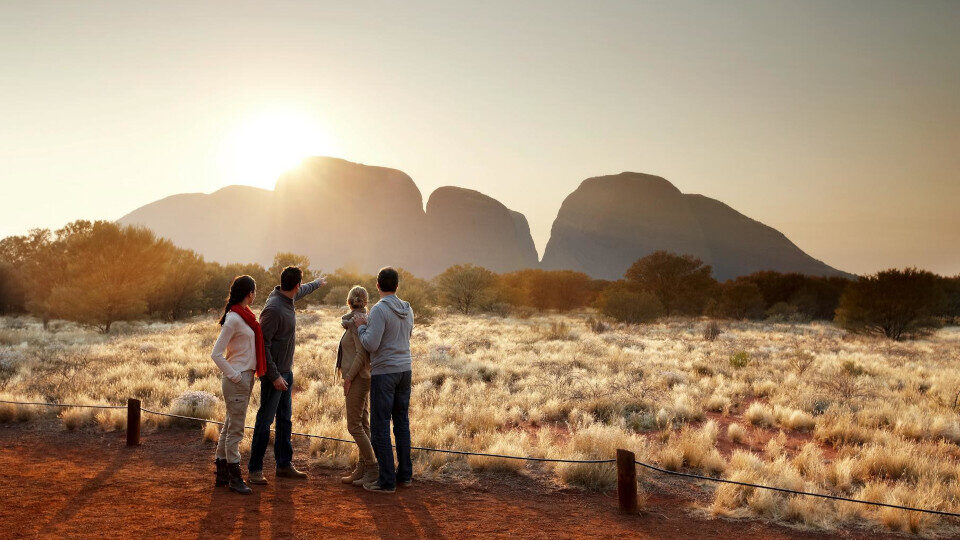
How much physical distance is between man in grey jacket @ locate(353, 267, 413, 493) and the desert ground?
141cm

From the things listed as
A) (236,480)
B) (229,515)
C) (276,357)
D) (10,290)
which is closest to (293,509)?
(229,515)

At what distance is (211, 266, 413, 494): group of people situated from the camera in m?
5.45

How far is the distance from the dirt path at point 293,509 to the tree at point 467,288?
39372mm

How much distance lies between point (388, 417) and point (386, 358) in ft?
2.06

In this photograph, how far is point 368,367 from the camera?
586cm

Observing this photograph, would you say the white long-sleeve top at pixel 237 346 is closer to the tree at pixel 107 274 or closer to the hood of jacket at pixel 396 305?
the hood of jacket at pixel 396 305

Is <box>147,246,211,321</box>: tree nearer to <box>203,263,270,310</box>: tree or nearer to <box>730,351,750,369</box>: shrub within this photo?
<box>203,263,270,310</box>: tree

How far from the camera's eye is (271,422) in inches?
233

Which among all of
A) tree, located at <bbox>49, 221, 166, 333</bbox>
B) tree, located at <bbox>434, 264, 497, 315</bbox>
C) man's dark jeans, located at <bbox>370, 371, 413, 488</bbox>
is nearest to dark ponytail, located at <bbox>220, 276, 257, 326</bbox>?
man's dark jeans, located at <bbox>370, 371, 413, 488</bbox>

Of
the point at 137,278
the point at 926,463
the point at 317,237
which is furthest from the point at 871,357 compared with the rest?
the point at 317,237

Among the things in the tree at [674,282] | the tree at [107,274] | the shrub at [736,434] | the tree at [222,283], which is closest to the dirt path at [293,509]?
the shrub at [736,434]

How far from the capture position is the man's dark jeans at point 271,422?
580 cm

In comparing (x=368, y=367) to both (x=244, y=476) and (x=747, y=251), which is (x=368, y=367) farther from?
(x=747, y=251)

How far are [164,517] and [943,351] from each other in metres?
27.4
